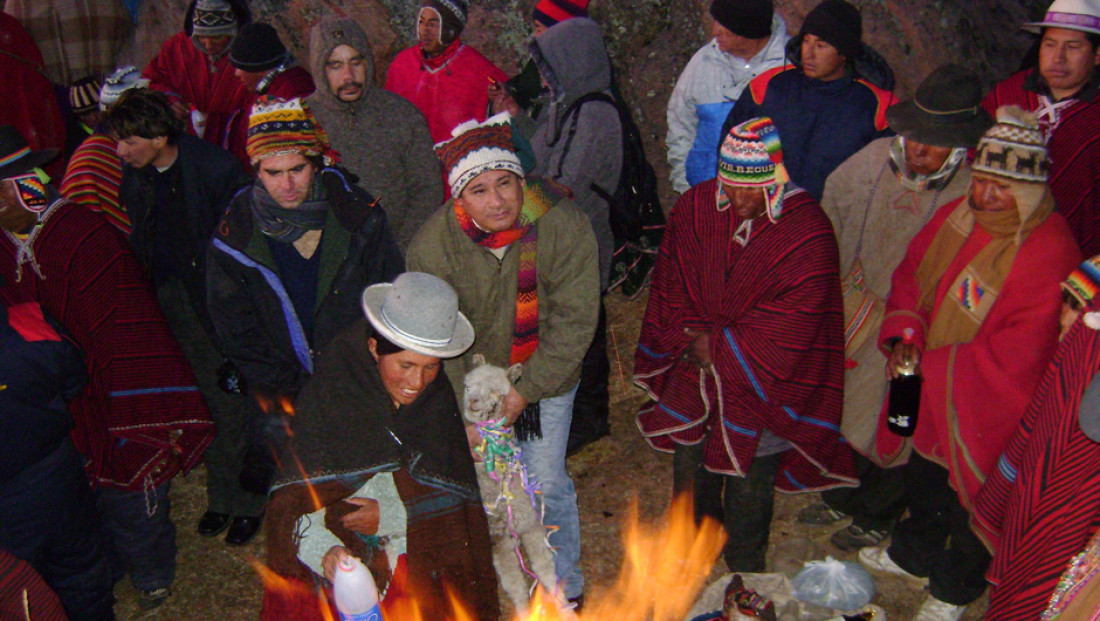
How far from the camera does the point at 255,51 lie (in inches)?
220

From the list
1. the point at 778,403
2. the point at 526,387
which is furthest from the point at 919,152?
the point at 526,387

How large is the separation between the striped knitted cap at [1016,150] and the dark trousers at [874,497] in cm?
181

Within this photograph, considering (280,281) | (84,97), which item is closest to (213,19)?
(84,97)

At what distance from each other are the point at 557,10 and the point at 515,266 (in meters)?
2.89

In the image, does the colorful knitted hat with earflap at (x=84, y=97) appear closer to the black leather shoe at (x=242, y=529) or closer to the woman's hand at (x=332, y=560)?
the black leather shoe at (x=242, y=529)

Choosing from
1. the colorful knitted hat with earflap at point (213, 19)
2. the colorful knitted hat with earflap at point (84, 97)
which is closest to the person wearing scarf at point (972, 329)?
the colorful knitted hat with earflap at point (213, 19)

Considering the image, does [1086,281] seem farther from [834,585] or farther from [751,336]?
[834,585]

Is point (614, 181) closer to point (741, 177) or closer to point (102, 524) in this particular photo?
point (741, 177)

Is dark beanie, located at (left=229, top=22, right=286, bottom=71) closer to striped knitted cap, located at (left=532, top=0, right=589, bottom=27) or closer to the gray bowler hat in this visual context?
striped knitted cap, located at (left=532, top=0, right=589, bottom=27)

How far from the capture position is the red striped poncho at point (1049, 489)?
287 cm

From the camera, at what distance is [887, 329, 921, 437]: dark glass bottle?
4074 millimetres

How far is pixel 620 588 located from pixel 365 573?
8.65 feet

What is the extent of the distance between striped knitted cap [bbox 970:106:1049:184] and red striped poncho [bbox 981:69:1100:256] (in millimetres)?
997

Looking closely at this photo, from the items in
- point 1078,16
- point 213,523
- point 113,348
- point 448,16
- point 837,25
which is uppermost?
point 1078,16
